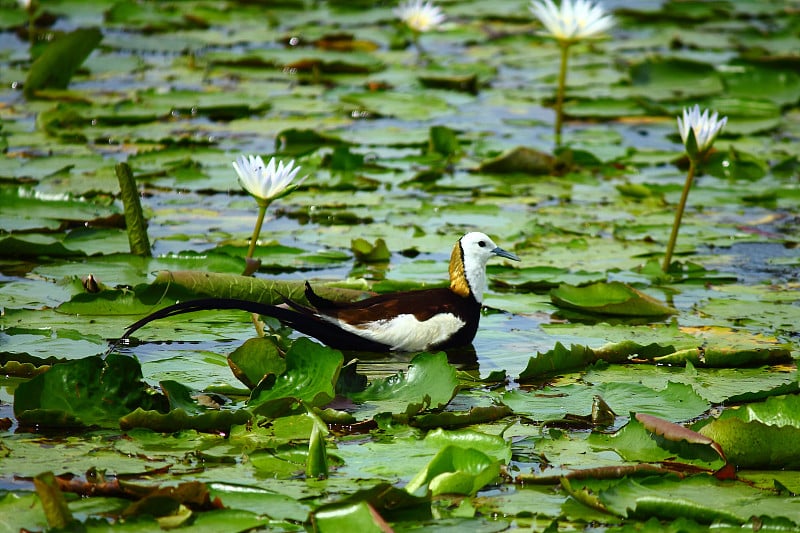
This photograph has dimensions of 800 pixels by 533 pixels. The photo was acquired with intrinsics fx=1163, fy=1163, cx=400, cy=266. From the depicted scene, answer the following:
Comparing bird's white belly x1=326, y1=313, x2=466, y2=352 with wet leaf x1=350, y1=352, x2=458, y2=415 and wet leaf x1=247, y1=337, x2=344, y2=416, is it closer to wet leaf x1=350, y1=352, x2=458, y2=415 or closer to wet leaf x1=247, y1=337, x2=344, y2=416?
wet leaf x1=350, y1=352, x2=458, y2=415

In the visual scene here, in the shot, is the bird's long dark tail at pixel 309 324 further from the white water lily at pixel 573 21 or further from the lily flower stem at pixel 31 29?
the lily flower stem at pixel 31 29

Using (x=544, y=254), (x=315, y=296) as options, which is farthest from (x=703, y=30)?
(x=315, y=296)

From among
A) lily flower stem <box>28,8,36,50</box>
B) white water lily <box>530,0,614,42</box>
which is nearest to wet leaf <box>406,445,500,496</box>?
white water lily <box>530,0,614,42</box>

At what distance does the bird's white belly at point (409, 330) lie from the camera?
483 centimetres

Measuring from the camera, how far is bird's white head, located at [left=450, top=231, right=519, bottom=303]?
5.15 metres

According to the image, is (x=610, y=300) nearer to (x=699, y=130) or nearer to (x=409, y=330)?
(x=699, y=130)

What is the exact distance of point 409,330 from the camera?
4887mm

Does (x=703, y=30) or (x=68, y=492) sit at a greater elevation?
(x=703, y=30)

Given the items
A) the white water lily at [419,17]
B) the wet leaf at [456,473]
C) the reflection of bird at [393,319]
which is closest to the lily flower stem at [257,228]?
the reflection of bird at [393,319]

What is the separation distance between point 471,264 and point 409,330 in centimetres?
51

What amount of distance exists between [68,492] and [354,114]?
6.42 metres

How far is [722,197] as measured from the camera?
745 centimetres

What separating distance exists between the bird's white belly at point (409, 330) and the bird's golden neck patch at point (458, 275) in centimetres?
23

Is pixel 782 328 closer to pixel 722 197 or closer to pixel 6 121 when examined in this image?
pixel 722 197
